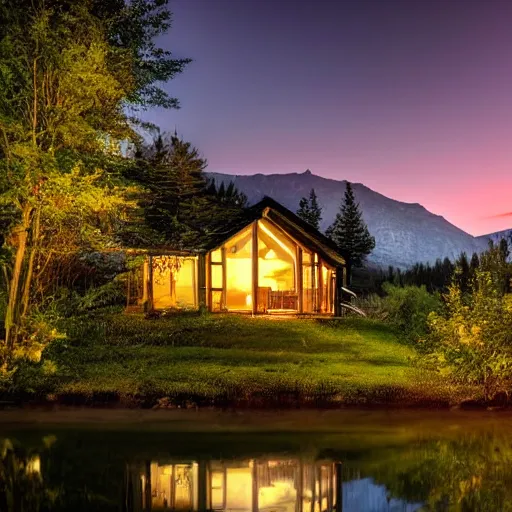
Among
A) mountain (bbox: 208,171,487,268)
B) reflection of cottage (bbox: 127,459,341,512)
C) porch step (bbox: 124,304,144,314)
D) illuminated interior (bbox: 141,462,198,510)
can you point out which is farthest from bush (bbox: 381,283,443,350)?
mountain (bbox: 208,171,487,268)

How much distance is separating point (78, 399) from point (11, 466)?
3.66 meters

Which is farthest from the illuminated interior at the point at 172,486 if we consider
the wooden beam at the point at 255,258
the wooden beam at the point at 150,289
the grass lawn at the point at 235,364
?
the wooden beam at the point at 255,258

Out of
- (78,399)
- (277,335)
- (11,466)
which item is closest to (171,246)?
(277,335)

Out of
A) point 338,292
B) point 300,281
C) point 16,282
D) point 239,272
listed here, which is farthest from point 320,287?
point 16,282

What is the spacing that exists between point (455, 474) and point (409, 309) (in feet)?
57.2

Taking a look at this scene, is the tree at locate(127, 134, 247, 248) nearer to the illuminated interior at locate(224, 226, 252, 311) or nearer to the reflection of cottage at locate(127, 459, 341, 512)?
the illuminated interior at locate(224, 226, 252, 311)

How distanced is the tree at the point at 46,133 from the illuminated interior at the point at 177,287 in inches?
418

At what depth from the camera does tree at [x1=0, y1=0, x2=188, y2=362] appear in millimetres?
12695

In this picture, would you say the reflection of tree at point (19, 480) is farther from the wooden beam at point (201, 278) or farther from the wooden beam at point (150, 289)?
the wooden beam at point (201, 278)

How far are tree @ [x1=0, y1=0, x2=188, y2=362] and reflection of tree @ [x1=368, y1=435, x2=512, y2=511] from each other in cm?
796

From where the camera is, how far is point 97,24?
14375 millimetres

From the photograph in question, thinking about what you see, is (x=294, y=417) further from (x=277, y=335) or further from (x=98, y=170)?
(x=277, y=335)

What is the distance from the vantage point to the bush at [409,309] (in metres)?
21.6

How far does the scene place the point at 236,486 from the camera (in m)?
7.41
